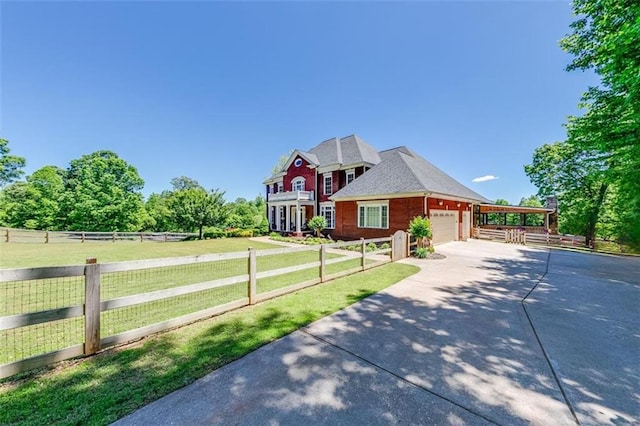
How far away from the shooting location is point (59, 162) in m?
39.0

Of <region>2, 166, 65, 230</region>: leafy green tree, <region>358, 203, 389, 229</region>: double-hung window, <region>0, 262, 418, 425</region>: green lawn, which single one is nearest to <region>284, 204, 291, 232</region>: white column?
<region>358, 203, 389, 229</region>: double-hung window

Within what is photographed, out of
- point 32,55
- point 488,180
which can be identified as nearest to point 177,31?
point 32,55

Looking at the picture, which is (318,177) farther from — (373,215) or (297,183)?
(373,215)

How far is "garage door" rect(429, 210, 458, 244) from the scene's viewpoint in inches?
589

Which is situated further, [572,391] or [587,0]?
[587,0]

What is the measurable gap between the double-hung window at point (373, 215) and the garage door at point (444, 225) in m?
2.77

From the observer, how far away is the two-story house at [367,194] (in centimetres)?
1493

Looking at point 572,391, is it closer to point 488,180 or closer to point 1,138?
point 1,138

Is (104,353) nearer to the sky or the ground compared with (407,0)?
nearer to the ground

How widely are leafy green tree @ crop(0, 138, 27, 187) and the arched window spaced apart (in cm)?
3187

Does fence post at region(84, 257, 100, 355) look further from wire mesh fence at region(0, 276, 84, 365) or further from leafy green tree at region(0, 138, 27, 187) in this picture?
leafy green tree at region(0, 138, 27, 187)

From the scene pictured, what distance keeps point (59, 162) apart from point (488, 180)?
574ft

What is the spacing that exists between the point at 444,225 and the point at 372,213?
4.87 m

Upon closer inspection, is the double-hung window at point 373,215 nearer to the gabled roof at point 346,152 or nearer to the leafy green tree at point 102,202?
the gabled roof at point 346,152
